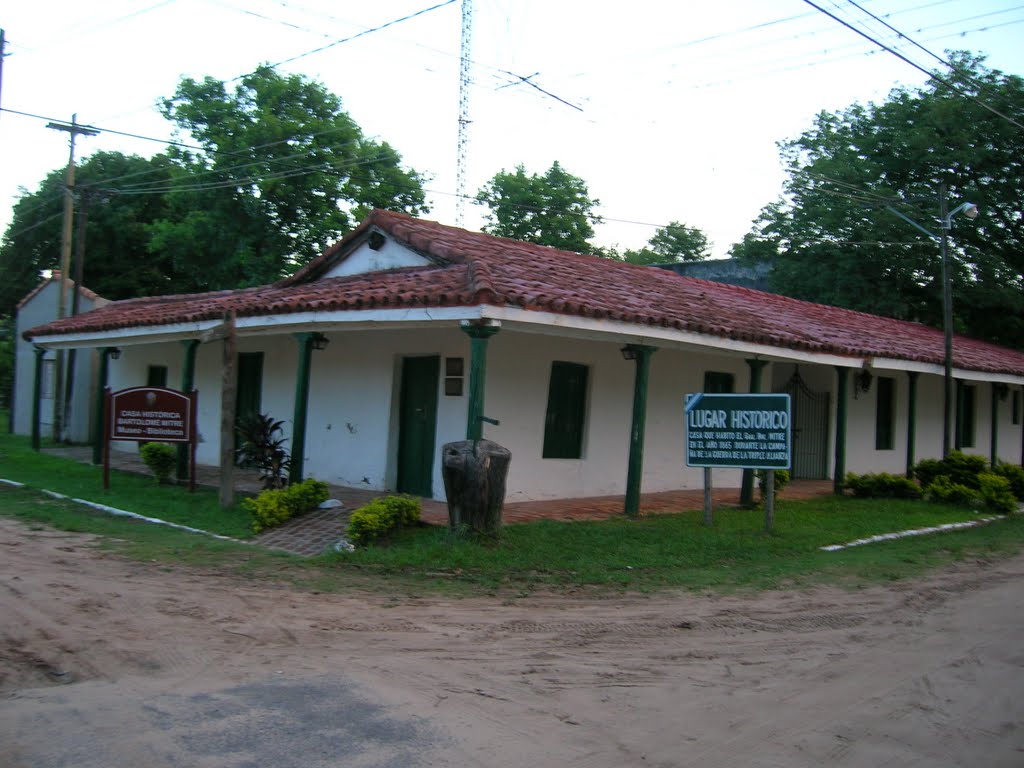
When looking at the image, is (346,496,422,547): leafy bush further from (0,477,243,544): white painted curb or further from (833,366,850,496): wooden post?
(833,366,850,496): wooden post

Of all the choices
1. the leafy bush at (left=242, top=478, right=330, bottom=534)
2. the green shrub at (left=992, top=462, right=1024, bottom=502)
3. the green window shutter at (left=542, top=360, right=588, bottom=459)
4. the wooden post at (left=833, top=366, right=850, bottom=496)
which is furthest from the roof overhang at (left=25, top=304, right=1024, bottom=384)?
the green shrub at (left=992, top=462, right=1024, bottom=502)

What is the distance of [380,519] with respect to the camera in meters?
9.02

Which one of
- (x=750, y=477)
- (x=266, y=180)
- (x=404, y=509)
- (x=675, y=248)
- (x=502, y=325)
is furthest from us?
(x=675, y=248)

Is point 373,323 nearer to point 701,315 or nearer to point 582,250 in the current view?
point 701,315

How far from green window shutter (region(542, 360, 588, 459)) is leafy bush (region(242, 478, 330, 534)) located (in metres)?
3.28

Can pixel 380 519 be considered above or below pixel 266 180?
below

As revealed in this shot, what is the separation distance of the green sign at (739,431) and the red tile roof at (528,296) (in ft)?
3.66

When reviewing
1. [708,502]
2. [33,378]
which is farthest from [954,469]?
[33,378]

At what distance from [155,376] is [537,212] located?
18.6m

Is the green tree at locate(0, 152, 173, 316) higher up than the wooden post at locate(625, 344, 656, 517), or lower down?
higher up

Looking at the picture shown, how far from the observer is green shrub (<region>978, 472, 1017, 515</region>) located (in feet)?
47.7

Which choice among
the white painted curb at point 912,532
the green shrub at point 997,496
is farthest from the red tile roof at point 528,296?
the white painted curb at point 912,532

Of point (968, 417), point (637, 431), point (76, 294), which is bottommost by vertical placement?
point (637, 431)

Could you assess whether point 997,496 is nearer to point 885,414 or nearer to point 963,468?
point 963,468
